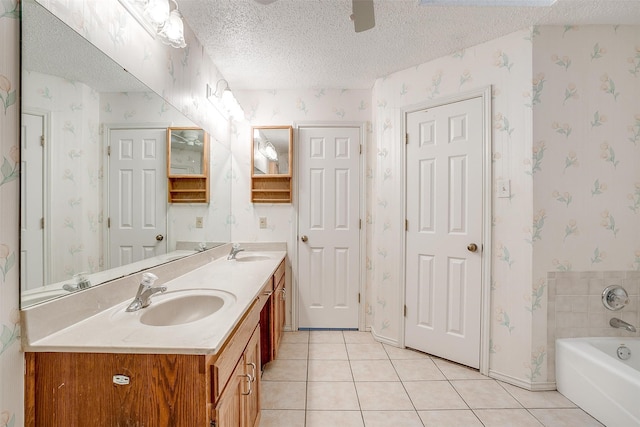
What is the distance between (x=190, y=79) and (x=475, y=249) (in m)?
2.29

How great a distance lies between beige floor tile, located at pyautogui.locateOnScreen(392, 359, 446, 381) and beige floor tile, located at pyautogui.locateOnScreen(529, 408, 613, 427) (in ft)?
1.76

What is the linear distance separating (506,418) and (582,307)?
89cm

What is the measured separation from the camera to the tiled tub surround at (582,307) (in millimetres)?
1795

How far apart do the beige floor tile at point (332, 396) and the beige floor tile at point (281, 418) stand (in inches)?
3.9

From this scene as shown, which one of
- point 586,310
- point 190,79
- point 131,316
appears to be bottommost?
point 586,310

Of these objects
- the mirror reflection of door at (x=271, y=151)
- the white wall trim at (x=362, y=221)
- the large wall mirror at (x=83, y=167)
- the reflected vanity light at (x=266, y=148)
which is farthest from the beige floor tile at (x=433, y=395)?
the reflected vanity light at (x=266, y=148)

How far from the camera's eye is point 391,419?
5.09ft

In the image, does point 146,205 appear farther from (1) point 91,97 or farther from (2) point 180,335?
(2) point 180,335

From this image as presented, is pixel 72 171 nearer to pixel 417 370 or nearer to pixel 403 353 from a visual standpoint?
pixel 417 370

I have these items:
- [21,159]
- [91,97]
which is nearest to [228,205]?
[91,97]

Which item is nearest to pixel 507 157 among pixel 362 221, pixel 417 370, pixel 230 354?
pixel 362 221

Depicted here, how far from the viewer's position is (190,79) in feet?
5.96

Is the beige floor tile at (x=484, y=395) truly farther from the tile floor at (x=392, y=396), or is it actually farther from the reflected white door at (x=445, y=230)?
the reflected white door at (x=445, y=230)

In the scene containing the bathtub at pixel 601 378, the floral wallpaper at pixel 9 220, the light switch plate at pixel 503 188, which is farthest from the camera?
the light switch plate at pixel 503 188
